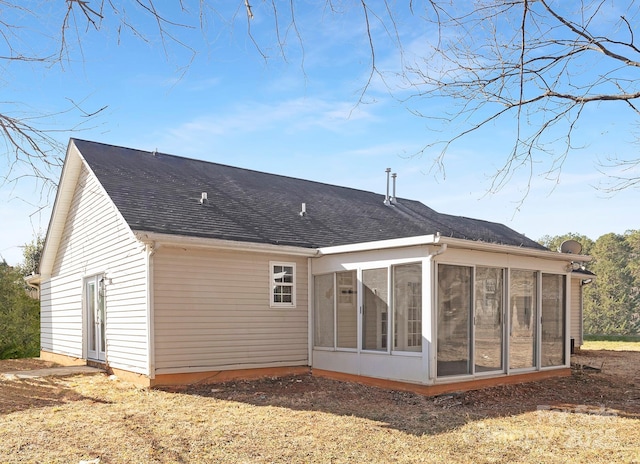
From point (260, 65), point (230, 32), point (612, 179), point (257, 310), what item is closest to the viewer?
point (230, 32)

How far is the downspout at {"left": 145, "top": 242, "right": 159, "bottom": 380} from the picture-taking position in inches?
379

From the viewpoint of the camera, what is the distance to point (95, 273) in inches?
485

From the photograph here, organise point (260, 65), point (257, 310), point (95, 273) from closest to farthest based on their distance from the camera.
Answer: point (260, 65) < point (257, 310) < point (95, 273)

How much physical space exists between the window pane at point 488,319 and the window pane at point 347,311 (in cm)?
222

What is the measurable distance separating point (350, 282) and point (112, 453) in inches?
233

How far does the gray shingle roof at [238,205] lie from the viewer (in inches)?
434

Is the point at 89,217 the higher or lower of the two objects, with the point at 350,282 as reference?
higher

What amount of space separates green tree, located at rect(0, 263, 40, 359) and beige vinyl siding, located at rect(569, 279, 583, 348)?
17.7 metres

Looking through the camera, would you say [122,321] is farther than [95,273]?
No

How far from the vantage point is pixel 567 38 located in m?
5.02

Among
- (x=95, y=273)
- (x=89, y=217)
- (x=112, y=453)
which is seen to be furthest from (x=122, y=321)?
(x=112, y=453)

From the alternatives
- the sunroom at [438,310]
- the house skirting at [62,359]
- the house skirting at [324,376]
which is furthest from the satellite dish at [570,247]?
the house skirting at [62,359]

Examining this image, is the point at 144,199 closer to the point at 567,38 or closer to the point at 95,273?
the point at 95,273

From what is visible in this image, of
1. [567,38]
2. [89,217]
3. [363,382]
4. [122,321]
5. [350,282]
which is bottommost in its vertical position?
[363,382]
